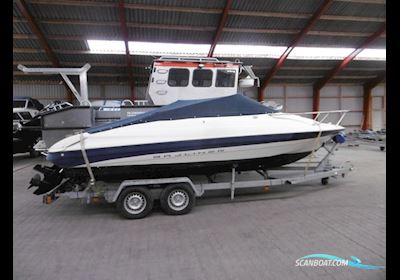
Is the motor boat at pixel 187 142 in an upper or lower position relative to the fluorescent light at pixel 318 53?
lower

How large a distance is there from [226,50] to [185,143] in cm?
1106

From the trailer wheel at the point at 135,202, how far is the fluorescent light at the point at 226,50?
10.6 metres

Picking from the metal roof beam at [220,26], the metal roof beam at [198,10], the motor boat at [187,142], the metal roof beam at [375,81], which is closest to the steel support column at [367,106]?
the metal roof beam at [375,81]

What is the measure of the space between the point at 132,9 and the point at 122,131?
355 inches

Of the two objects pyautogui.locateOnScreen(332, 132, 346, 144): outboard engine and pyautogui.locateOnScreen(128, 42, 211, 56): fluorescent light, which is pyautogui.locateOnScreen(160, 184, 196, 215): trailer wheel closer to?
pyautogui.locateOnScreen(332, 132, 346, 144): outboard engine

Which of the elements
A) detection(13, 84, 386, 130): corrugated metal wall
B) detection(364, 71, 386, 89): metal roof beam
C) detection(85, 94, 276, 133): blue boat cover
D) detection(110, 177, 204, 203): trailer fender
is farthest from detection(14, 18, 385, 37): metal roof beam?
detection(110, 177, 204, 203): trailer fender

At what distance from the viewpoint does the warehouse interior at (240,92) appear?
320cm

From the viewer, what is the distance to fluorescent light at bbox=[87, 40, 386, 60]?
13.6 m

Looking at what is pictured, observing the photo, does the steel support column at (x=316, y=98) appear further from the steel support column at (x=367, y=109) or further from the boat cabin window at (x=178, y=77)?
the boat cabin window at (x=178, y=77)

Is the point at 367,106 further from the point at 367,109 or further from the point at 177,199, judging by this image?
the point at 177,199

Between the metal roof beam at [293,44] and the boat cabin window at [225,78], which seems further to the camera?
the metal roof beam at [293,44]

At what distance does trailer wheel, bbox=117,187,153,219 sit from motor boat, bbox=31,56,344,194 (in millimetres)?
353

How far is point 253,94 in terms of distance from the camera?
18750 mm

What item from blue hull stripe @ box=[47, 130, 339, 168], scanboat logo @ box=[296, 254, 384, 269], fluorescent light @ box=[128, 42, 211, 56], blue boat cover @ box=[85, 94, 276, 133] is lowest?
scanboat logo @ box=[296, 254, 384, 269]
